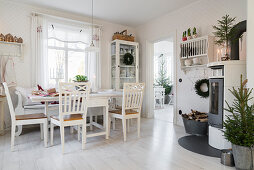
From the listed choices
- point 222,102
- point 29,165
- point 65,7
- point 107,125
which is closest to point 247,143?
point 222,102

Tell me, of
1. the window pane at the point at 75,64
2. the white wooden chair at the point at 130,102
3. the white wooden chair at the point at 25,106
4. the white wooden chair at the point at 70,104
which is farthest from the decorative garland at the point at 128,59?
the white wooden chair at the point at 70,104

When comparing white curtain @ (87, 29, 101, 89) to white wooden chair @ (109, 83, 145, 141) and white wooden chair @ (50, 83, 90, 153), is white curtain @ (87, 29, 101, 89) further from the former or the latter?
white wooden chair @ (50, 83, 90, 153)

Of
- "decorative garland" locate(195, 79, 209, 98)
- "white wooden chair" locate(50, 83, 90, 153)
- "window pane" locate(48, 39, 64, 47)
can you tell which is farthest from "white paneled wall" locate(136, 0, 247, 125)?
"window pane" locate(48, 39, 64, 47)

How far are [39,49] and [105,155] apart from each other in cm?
283

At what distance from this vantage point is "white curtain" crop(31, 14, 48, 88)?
3.76 metres

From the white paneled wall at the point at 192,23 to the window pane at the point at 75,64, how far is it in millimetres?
2028

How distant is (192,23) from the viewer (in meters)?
3.68

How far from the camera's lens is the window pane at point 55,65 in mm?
3998

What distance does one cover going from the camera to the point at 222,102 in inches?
96.3

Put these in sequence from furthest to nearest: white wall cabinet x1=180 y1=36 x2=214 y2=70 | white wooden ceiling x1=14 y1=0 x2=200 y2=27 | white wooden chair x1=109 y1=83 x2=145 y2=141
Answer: white wooden ceiling x1=14 y1=0 x2=200 y2=27 < white wall cabinet x1=180 y1=36 x2=214 y2=70 < white wooden chair x1=109 y1=83 x2=145 y2=141

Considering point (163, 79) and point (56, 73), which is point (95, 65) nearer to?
point (56, 73)

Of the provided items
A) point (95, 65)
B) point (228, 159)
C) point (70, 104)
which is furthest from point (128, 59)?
point (228, 159)

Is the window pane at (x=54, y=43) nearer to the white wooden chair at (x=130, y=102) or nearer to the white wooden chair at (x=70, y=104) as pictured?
the white wooden chair at (x=70, y=104)

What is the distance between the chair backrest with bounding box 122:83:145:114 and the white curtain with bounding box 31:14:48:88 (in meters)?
2.06
